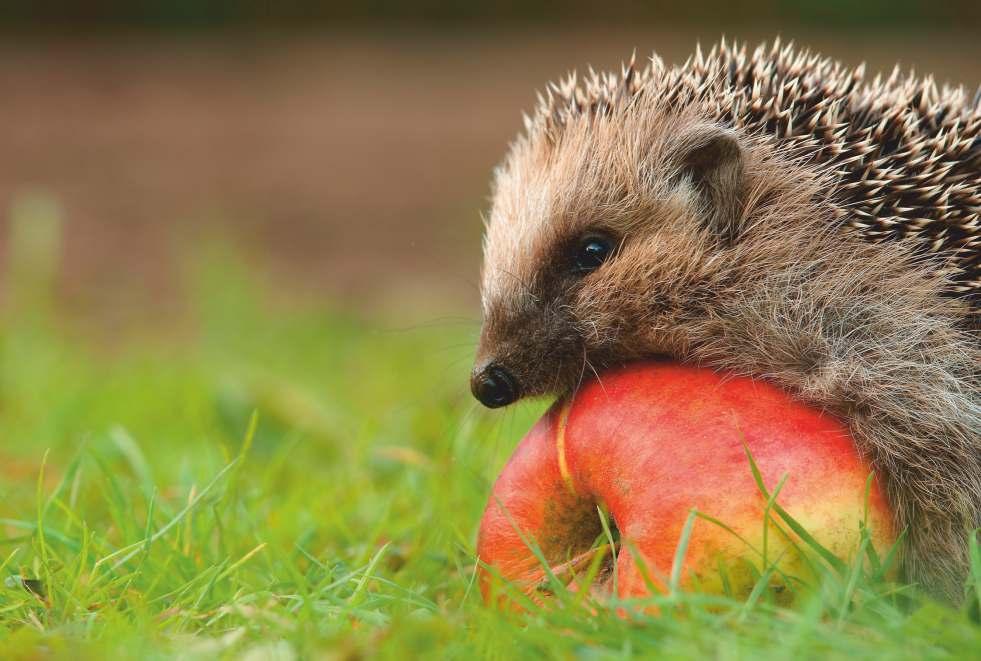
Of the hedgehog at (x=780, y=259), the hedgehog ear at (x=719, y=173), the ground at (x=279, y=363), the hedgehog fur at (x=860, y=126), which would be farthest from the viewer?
the hedgehog ear at (x=719, y=173)

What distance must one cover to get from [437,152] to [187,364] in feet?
20.7

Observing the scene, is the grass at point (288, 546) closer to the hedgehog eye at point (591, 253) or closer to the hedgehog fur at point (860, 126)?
the hedgehog eye at point (591, 253)

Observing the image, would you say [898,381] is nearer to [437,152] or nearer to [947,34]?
[437,152]

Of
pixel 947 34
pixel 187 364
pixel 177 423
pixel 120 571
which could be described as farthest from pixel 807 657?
pixel 947 34

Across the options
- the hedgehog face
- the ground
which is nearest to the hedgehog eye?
the hedgehog face

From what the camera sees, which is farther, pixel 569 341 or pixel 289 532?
pixel 289 532

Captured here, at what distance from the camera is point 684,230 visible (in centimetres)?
296

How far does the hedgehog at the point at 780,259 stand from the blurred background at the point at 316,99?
21.2 feet

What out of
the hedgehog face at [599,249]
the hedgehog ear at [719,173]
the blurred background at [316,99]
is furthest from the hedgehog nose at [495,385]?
the blurred background at [316,99]

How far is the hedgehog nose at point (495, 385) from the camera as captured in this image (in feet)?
9.53

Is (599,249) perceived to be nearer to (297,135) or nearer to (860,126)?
(860,126)

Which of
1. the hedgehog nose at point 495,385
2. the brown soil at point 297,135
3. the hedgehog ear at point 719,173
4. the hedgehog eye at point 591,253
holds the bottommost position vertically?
the brown soil at point 297,135

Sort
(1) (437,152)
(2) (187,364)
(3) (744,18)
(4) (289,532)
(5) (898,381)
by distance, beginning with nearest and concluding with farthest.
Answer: (5) (898,381) → (4) (289,532) → (2) (187,364) → (1) (437,152) → (3) (744,18)

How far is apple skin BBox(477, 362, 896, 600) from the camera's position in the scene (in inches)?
92.8
